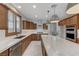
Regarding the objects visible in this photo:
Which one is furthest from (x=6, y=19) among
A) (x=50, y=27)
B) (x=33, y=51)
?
(x=50, y=27)

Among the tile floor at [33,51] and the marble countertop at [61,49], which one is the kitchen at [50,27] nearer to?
the marble countertop at [61,49]

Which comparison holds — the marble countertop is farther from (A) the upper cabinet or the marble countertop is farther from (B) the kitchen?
(A) the upper cabinet

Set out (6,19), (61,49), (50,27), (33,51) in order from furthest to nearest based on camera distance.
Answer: (50,27), (33,51), (6,19), (61,49)

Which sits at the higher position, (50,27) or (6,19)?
(6,19)

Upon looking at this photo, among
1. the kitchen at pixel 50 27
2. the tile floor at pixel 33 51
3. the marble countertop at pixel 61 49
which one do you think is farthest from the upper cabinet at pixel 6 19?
the marble countertop at pixel 61 49

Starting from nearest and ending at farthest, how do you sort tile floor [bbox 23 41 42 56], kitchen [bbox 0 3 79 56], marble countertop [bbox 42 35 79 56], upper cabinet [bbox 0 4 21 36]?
1. marble countertop [bbox 42 35 79 56]
2. kitchen [bbox 0 3 79 56]
3. upper cabinet [bbox 0 4 21 36]
4. tile floor [bbox 23 41 42 56]

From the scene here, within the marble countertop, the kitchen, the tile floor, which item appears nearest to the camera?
the marble countertop

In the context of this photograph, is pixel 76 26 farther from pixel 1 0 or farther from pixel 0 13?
pixel 1 0

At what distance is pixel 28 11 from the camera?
9.15 feet

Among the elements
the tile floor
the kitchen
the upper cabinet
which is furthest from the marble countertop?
the tile floor

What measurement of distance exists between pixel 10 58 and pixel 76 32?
1.97 meters

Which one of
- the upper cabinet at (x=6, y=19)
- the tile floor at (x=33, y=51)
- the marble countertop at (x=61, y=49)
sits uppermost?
the upper cabinet at (x=6, y=19)

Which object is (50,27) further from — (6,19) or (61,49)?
(61,49)

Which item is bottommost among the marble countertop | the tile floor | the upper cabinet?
the tile floor
